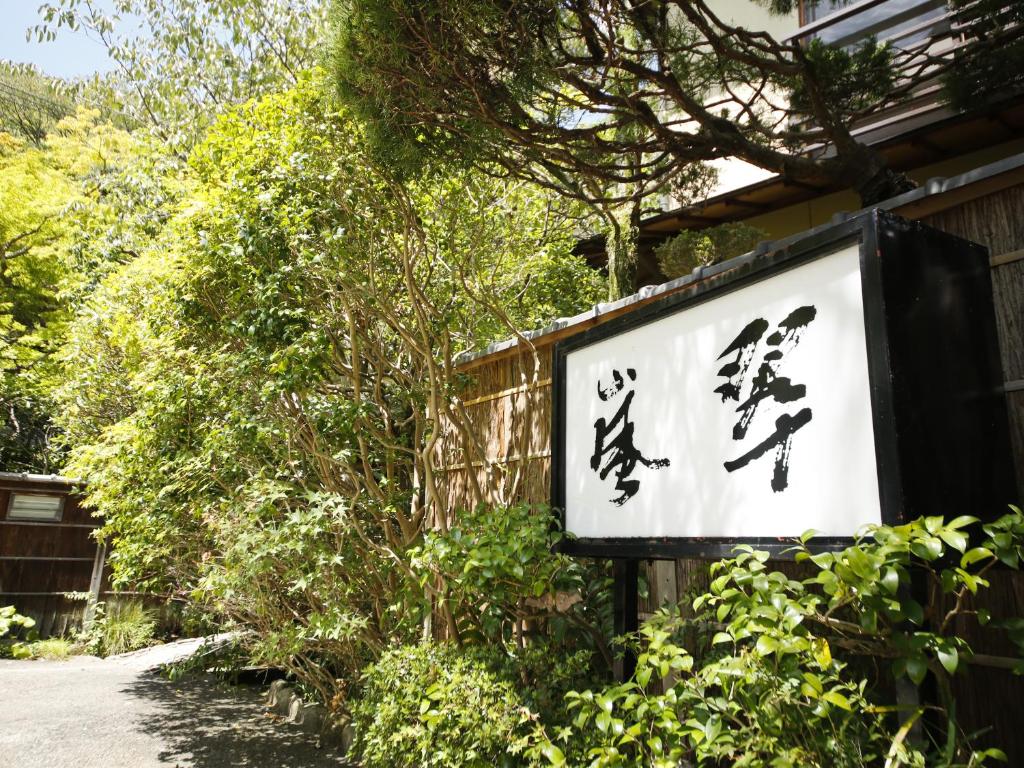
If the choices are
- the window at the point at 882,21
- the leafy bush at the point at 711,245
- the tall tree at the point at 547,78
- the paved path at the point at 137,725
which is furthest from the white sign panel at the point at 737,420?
the window at the point at 882,21

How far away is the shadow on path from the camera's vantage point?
688cm

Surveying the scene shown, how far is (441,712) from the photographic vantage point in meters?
4.41

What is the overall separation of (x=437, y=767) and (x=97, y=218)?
13705 millimetres

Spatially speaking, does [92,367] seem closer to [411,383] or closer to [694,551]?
[411,383]

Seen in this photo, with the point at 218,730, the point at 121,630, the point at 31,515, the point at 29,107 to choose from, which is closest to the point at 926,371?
the point at 218,730

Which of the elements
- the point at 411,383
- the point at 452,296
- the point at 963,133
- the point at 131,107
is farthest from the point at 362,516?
the point at 131,107

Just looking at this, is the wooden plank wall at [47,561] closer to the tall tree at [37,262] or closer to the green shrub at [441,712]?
the tall tree at [37,262]

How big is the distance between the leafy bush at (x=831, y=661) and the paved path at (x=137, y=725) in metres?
4.87

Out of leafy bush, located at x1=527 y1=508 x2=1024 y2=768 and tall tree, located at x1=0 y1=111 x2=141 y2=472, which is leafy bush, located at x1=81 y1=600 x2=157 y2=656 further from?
leafy bush, located at x1=527 y1=508 x2=1024 y2=768

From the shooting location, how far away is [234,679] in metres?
10.6

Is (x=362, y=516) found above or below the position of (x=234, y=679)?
above

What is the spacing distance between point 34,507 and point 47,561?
1.20 m

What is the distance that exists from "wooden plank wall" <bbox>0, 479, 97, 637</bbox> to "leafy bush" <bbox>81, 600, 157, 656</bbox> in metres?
1.26

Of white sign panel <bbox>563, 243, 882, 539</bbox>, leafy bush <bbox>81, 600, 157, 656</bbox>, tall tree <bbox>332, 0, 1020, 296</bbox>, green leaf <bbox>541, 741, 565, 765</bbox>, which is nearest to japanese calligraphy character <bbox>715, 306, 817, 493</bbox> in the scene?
white sign panel <bbox>563, 243, 882, 539</bbox>
